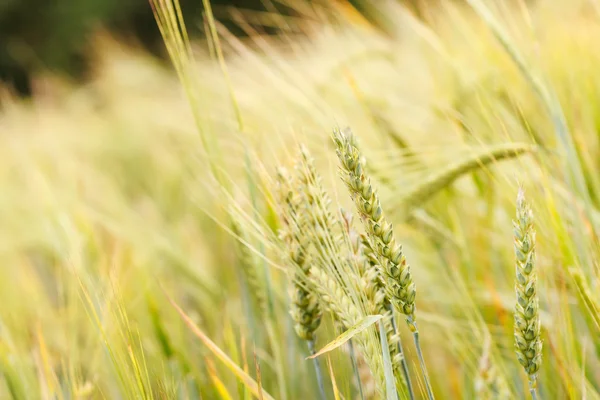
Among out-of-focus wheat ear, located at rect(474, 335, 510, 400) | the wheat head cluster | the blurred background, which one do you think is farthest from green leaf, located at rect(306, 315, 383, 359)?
the blurred background

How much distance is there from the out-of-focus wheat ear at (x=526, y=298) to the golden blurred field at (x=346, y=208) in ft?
0.16

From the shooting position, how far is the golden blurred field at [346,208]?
413 mm

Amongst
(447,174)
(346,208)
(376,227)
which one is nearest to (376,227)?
(376,227)

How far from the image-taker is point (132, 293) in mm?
748

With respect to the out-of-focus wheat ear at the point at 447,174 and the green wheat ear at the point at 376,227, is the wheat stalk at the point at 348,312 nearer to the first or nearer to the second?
the green wheat ear at the point at 376,227

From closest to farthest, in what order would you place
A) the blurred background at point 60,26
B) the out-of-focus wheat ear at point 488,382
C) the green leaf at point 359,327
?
the green leaf at point 359,327 < the out-of-focus wheat ear at point 488,382 < the blurred background at point 60,26

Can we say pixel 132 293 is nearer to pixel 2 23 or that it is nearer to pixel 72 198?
pixel 72 198

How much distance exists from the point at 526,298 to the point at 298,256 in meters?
0.13

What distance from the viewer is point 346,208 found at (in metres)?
0.63

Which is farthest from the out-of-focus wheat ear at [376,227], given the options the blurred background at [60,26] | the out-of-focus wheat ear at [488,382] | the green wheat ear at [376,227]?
the blurred background at [60,26]

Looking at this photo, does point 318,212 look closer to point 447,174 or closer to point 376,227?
point 376,227

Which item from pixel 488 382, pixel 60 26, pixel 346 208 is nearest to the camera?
pixel 488 382

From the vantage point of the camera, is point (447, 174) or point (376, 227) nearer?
point (376, 227)

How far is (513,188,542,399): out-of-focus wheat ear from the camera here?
279 mm
